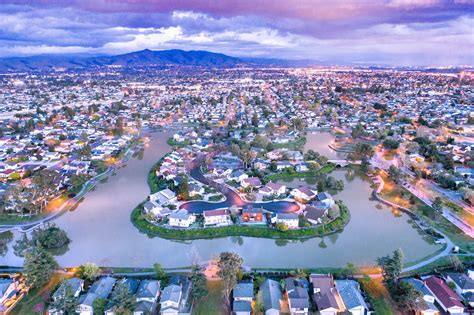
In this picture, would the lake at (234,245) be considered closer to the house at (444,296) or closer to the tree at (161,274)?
the tree at (161,274)

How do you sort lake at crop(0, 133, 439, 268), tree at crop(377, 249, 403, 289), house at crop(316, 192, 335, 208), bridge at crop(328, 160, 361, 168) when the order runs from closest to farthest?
tree at crop(377, 249, 403, 289)
lake at crop(0, 133, 439, 268)
house at crop(316, 192, 335, 208)
bridge at crop(328, 160, 361, 168)

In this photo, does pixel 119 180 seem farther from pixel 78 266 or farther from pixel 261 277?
pixel 261 277

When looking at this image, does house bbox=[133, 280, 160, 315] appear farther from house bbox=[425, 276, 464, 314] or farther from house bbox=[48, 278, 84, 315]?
house bbox=[425, 276, 464, 314]

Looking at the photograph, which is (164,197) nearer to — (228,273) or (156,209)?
(156,209)

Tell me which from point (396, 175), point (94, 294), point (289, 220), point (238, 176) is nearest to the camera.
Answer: point (94, 294)

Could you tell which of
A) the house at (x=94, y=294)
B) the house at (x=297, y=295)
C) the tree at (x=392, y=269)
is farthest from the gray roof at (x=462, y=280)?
the house at (x=94, y=294)

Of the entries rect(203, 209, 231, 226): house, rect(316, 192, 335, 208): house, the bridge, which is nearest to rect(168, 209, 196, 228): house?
rect(203, 209, 231, 226): house

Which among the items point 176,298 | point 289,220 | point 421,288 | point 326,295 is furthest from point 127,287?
point 421,288
